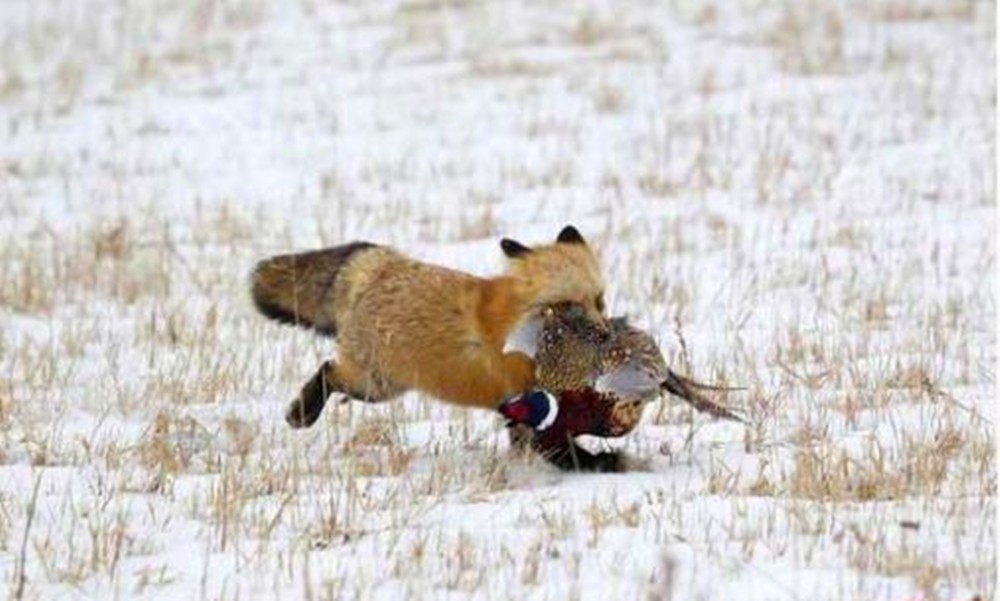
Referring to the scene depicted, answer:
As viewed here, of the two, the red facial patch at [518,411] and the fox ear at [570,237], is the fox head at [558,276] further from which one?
the red facial patch at [518,411]

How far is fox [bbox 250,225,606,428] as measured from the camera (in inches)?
255

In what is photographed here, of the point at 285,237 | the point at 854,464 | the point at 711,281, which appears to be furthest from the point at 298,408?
the point at 285,237

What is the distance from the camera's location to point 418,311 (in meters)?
6.90

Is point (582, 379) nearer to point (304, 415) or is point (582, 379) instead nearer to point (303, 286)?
point (304, 415)

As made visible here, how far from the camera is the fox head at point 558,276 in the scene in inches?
253

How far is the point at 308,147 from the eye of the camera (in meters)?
13.8

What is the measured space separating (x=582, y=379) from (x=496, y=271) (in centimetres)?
414

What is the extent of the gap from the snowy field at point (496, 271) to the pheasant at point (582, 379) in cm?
19

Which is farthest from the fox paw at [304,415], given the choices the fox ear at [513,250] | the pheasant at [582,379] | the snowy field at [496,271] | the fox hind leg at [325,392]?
the fox ear at [513,250]

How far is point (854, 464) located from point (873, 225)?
496 cm

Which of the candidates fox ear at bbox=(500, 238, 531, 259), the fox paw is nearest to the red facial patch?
fox ear at bbox=(500, 238, 531, 259)

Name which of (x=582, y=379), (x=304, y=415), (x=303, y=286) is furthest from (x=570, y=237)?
(x=303, y=286)

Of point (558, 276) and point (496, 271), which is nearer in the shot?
point (558, 276)

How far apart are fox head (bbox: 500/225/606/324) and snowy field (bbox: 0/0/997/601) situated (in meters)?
0.57
